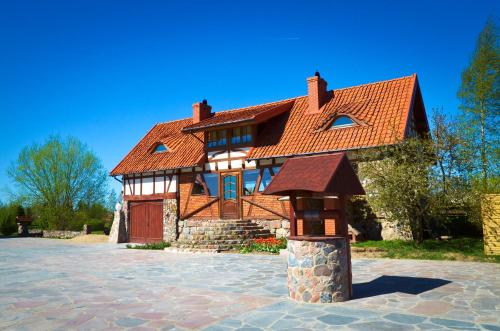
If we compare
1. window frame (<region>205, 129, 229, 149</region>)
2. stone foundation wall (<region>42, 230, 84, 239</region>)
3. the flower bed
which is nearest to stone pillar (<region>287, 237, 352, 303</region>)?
the flower bed

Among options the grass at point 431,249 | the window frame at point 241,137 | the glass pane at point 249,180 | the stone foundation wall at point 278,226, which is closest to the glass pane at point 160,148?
the window frame at point 241,137

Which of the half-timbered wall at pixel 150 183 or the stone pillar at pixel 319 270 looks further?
the half-timbered wall at pixel 150 183

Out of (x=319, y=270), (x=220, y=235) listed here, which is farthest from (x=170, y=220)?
(x=319, y=270)

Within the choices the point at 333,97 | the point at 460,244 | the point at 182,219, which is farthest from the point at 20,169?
the point at 460,244

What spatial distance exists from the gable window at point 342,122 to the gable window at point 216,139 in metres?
5.36

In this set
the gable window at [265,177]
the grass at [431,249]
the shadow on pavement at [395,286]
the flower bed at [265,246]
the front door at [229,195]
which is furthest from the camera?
the front door at [229,195]

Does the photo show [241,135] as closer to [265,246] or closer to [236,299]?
[265,246]

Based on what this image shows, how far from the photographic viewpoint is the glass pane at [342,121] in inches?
673

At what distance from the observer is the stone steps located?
1570 cm

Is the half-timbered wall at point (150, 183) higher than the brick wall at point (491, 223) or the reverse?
higher

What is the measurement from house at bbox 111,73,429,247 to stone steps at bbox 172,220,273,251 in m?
0.04

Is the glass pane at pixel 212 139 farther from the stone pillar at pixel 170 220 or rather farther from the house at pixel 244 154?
the stone pillar at pixel 170 220

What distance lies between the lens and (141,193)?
863 inches

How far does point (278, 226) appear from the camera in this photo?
681 inches
